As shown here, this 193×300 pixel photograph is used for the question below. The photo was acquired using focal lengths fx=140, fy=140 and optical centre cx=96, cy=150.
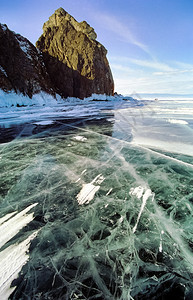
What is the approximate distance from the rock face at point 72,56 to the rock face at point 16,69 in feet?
27.5

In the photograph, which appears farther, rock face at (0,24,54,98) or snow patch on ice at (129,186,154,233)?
rock face at (0,24,54,98)

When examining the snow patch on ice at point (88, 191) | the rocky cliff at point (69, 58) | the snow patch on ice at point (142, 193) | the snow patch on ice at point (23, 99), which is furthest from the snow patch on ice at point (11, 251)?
the rocky cliff at point (69, 58)

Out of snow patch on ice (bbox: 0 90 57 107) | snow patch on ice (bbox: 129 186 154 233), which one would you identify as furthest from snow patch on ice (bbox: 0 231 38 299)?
snow patch on ice (bbox: 0 90 57 107)

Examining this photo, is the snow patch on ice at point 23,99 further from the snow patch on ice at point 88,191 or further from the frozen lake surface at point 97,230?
the snow patch on ice at point 88,191

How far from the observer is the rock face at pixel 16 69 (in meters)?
19.9

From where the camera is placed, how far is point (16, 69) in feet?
72.1

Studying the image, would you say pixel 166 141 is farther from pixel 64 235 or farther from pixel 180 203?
pixel 64 235

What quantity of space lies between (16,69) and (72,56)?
19.6 metres

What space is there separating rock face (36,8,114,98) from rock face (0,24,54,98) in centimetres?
838

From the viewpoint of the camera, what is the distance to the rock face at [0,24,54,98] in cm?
1994

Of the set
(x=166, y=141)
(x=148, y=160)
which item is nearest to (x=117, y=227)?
(x=148, y=160)

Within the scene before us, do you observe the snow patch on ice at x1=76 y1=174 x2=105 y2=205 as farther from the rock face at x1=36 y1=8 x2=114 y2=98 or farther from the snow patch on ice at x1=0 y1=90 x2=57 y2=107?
the rock face at x1=36 y1=8 x2=114 y2=98

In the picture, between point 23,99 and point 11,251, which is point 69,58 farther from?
point 11,251

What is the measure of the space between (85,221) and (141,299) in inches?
34.2
